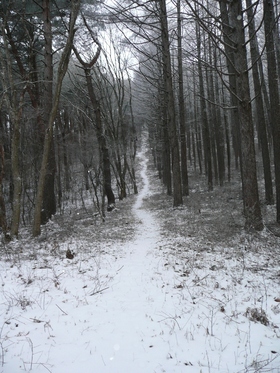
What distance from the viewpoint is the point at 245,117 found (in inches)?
289

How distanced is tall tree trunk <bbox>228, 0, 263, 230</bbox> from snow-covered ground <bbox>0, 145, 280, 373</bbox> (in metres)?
1.01

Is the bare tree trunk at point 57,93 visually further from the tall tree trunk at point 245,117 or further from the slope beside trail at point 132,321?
the tall tree trunk at point 245,117

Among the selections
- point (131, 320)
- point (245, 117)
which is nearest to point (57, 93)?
point (245, 117)

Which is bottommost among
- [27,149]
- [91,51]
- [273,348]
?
[273,348]

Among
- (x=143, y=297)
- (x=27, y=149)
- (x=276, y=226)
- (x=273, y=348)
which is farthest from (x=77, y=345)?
(x=27, y=149)

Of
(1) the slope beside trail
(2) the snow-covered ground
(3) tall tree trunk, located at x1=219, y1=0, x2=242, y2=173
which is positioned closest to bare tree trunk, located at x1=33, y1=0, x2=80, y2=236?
(2) the snow-covered ground

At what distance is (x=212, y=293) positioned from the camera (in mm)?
4160

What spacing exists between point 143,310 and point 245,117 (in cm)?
616

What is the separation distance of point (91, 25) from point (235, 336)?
16546 mm

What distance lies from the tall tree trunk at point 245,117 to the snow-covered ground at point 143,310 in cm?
101

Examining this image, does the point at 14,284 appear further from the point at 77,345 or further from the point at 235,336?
the point at 235,336

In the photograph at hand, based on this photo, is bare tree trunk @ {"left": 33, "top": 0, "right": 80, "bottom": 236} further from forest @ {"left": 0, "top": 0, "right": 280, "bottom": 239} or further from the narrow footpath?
the narrow footpath

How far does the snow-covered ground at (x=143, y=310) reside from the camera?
2.72 metres

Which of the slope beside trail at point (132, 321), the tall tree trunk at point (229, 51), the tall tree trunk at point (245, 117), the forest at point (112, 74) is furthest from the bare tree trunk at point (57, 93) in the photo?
the tall tree trunk at point (245, 117)
